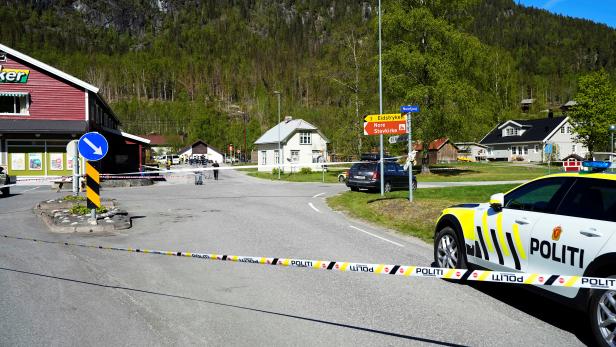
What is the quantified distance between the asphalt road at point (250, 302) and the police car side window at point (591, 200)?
1.22 m

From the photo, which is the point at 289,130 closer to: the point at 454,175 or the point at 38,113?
the point at 454,175

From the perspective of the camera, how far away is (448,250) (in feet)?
23.2

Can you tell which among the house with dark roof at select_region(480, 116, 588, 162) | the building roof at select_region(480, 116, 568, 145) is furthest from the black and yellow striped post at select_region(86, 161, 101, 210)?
the building roof at select_region(480, 116, 568, 145)

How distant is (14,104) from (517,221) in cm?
3548

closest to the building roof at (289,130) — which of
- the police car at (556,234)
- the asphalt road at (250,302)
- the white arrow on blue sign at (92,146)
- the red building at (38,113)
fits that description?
the red building at (38,113)

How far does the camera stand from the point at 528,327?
17.2 feet

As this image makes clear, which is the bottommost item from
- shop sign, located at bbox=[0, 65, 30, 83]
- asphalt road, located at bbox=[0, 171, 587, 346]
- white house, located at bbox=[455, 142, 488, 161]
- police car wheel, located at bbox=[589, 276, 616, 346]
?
asphalt road, located at bbox=[0, 171, 587, 346]

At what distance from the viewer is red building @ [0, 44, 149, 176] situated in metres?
32.8

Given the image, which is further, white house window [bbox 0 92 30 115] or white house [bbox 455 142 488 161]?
white house [bbox 455 142 488 161]

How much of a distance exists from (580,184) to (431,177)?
33844 mm

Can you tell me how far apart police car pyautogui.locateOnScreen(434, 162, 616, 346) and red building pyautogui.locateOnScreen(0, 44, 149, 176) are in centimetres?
3158

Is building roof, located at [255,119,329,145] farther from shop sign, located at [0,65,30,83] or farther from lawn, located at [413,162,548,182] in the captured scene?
shop sign, located at [0,65,30,83]

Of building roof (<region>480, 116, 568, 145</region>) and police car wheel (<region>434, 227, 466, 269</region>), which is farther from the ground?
building roof (<region>480, 116, 568, 145</region>)

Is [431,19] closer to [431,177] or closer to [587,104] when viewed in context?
[431,177]
